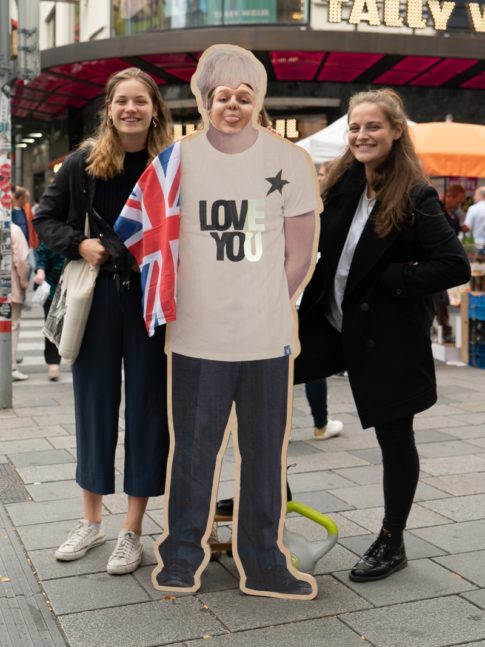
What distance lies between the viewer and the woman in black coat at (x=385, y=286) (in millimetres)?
3479

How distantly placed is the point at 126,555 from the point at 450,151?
753 centimetres

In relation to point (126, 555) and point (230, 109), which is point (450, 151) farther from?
point (126, 555)

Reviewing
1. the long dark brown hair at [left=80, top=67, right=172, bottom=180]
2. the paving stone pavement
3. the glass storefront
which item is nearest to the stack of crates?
the paving stone pavement

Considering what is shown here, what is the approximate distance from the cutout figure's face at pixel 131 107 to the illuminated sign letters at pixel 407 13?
13407mm

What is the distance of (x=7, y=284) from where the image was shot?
7.33 m

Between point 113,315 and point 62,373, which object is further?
point 62,373

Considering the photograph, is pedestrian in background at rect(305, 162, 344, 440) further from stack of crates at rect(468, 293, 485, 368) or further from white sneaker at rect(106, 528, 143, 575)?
stack of crates at rect(468, 293, 485, 368)

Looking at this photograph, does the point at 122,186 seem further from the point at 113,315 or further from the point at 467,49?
the point at 467,49

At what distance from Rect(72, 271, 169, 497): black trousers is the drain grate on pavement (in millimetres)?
1161

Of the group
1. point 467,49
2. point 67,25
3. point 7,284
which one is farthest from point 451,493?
point 67,25

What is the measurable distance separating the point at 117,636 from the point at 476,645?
1235 millimetres

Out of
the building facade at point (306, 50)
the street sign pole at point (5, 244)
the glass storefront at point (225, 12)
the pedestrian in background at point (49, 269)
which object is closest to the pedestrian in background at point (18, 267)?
the pedestrian in background at point (49, 269)

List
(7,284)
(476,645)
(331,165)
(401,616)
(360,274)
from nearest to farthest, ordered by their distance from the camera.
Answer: (476,645)
(401,616)
(360,274)
(331,165)
(7,284)

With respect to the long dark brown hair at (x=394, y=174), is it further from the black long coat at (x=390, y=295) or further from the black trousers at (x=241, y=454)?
the black trousers at (x=241, y=454)
